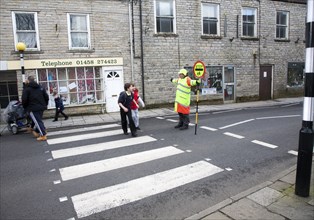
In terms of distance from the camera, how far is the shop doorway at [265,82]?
19.0m

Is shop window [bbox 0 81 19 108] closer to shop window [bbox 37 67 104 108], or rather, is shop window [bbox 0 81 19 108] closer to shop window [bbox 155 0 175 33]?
shop window [bbox 37 67 104 108]

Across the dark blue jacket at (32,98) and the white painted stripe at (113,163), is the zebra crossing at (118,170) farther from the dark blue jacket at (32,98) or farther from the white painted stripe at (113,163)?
the dark blue jacket at (32,98)

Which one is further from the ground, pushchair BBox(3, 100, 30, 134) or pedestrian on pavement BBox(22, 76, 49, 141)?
pedestrian on pavement BBox(22, 76, 49, 141)

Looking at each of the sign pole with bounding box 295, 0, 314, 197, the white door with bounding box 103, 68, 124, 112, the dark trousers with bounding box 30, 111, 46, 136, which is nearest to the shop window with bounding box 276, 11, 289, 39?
the white door with bounding box 103, 68, 124, 112

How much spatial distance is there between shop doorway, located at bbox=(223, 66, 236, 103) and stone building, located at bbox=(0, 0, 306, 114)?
68 millimetres

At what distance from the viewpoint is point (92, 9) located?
1344 centimetres

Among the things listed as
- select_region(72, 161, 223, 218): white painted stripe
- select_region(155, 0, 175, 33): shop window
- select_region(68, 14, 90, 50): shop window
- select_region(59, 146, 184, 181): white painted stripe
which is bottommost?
select_region(72, 161, 223, 218): white painted stripe

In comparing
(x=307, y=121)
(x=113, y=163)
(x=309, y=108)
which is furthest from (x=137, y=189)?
(x=309, y=108)

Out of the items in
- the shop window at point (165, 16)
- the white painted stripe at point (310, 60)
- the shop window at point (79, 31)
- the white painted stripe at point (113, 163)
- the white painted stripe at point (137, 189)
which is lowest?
the white painted stripe at point (137, 189)

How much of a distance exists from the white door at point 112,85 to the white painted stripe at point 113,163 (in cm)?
799

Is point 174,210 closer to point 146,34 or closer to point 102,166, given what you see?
point 102,166

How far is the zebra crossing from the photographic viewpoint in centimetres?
418

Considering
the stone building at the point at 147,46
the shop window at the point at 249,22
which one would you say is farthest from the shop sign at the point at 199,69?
the shop window at the point at 249,22

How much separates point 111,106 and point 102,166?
345 inches
